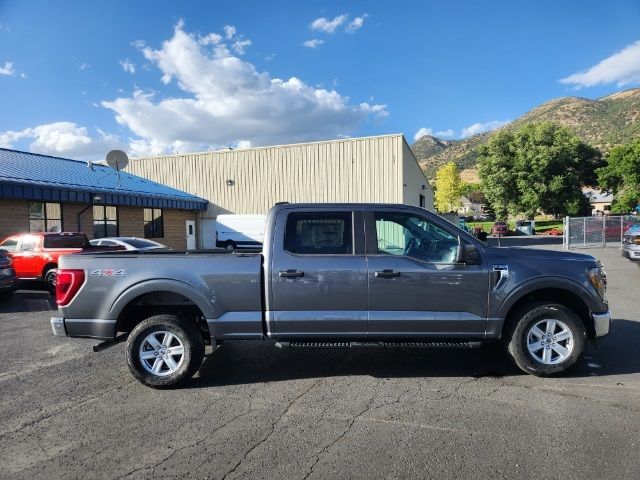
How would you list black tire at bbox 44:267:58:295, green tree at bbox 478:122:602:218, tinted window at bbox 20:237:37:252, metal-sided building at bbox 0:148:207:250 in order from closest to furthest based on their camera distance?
black tire at bbox 44:267:58:295, tinted window at bbox 20:237:37:252, metal-sided building at bbox 0:148:207:250, green tree at bbox 478:122:602:218

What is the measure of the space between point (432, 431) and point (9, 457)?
3.32 metres

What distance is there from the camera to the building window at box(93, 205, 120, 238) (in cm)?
1924

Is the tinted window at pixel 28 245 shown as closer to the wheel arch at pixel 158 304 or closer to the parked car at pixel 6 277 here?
the parked car at pixel 6 277

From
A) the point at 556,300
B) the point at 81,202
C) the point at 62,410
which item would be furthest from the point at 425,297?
the point at 81,202

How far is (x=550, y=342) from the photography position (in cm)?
454

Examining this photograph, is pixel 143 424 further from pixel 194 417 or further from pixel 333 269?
pixel 333 269

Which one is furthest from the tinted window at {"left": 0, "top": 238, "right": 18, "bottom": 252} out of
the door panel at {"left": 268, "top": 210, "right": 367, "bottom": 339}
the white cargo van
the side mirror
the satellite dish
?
the white cargo van

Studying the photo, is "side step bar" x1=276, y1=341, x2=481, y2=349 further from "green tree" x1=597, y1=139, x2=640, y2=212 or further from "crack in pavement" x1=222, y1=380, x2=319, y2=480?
"green tree" x1=597, y1=139, x2=640, y2=212

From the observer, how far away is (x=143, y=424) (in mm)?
3678

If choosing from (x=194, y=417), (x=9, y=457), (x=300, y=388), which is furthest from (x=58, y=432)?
(x=300, y=388)

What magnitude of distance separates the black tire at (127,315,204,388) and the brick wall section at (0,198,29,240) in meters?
13.9

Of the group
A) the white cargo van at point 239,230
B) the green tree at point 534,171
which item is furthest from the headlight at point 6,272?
the green tree at point 534,171

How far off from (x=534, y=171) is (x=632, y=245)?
31.7 m

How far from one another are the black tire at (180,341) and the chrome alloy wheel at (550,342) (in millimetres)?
3611
